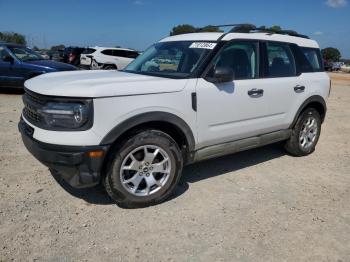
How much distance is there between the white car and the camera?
18.5 metres

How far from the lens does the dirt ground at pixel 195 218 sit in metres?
3.04

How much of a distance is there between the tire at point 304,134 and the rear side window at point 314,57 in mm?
678

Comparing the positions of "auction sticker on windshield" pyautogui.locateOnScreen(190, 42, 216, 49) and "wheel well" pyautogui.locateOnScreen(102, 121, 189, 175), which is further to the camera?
"auction sticker on windshield" pyautogui.locateOnScreen(190, 42, 216, 49)

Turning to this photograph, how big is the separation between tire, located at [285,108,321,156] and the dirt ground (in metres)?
0.48

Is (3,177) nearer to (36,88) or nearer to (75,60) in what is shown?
(36,88)

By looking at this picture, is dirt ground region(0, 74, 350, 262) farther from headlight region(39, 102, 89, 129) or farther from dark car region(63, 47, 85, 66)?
dark car region(63, 47, 85, 66)

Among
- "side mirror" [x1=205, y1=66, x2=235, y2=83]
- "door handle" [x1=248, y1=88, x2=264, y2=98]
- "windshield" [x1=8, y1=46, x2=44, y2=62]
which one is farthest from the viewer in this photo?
"windshield" [x1=8, y1=46, x2=44, y2=62]

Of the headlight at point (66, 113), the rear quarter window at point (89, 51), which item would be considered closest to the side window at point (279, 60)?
the headlight at point (66, 113)

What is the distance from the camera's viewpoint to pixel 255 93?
14.7 ft

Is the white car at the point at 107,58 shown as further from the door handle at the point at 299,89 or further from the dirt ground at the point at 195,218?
the door handle at the point at 299,89

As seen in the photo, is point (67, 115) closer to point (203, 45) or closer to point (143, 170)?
point (143, 170)

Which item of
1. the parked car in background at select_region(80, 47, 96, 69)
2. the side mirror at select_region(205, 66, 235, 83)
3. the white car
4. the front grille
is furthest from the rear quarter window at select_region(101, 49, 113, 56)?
the side mirror at select_region(205, 66, 235, 83)

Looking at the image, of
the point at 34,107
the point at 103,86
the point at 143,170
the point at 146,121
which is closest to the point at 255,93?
the point at 146,121

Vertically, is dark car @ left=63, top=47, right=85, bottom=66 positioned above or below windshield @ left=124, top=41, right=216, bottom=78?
below
